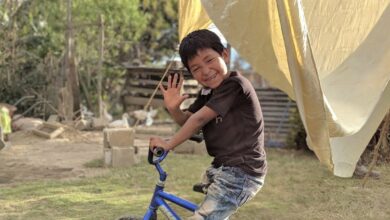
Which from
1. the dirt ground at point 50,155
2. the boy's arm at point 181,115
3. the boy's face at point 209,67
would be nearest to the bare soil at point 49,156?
the dirt ground at point 50,155

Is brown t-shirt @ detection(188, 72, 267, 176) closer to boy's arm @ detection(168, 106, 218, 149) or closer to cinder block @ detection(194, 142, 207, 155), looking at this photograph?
boy's arm @ detection(168, 106, 218, 149)

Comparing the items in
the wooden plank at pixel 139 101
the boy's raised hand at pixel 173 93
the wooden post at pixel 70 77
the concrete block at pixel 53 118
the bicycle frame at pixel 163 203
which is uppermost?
the boy's raised hand at pixel 173 93

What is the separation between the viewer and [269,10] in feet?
10.4

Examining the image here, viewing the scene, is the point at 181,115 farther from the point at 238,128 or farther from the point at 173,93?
the point at 238,128

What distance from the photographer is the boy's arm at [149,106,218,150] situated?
2521 mm

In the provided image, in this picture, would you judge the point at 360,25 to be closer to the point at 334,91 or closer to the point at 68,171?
the point at 334,91

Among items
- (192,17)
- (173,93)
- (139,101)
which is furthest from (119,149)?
(139,101)

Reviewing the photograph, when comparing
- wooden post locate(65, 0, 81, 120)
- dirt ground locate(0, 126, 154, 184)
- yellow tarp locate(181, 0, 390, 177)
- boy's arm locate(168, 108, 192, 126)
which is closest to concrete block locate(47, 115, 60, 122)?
wooden post locate(65, 0, 81, 120)

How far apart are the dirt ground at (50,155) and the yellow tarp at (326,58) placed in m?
3.58

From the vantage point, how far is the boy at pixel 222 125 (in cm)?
253

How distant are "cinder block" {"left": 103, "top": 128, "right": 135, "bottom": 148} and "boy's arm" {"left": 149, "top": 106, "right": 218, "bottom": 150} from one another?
14.8ft

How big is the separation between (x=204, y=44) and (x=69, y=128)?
782 cm

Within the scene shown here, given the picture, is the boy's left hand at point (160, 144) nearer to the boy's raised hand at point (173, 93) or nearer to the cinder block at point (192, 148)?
the boy's raised hand at point (173, 93)

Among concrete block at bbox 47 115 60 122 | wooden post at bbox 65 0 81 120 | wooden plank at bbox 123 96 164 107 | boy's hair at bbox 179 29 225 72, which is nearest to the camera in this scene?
boy's hair at bbox 179 29 225 72
